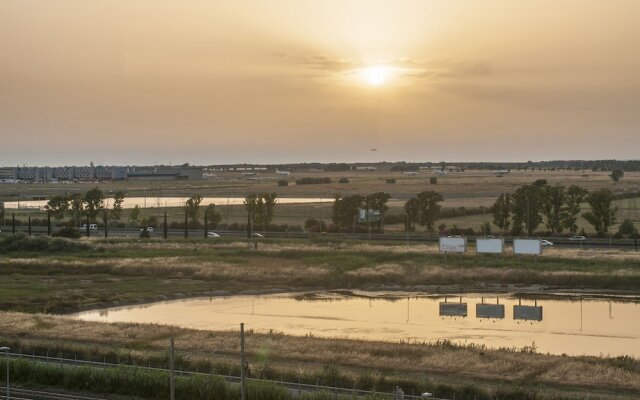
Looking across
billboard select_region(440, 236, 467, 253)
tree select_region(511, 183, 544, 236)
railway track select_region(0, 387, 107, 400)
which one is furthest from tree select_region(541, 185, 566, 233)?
railway track select_region(0, 387, 107, 400)

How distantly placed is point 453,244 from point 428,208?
95.3 ft

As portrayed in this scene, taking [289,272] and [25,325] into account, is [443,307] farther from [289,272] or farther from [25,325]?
[25,325]

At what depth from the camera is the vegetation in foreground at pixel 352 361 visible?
29375 mm

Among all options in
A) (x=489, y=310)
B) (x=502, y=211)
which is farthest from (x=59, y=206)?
(x=489, y=310)

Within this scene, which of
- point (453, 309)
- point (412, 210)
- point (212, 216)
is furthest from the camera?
point (212, 216)

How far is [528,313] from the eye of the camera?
4781 centimetres

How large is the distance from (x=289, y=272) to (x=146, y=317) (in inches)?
711

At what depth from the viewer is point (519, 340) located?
40.3 meters

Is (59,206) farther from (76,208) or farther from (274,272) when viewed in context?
(274,272)

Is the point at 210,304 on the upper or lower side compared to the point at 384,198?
lower

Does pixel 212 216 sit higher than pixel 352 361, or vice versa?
pixel 212 216

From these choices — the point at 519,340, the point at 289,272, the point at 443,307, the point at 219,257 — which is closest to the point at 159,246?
the point at 219,257

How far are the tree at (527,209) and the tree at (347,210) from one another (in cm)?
1827

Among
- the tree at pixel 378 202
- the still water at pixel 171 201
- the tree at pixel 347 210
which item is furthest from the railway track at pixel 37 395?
the still water at pixel 171 201
